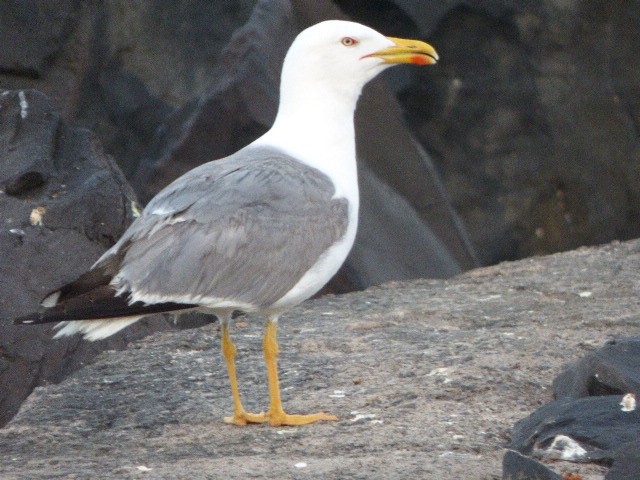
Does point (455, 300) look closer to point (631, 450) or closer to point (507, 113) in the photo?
point (631, 450)

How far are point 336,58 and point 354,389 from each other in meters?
1.36

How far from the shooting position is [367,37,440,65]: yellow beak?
5.39 m

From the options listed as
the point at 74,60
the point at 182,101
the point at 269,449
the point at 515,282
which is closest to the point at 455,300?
the point at 515,282

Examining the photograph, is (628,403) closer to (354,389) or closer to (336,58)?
(354,389)

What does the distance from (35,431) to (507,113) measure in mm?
6597

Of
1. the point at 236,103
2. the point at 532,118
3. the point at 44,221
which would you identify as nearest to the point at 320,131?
the point at 44,221

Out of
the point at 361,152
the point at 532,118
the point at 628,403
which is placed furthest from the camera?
the point at 532,118

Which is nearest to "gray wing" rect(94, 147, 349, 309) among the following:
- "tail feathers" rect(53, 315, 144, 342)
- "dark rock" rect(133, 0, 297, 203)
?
"tail feathers" rect(53, 315, 144, 342)

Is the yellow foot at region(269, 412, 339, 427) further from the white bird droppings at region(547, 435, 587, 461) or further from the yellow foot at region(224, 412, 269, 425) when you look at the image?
the white bird droppings at region(547, 435, 587, 461)

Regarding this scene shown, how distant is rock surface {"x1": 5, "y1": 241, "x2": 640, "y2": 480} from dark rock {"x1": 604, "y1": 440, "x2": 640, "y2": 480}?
0.34 m

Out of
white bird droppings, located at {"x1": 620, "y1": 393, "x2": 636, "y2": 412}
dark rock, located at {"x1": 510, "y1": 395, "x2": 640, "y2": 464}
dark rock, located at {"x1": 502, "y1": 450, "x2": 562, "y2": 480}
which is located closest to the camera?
dark rock, located at {"x1": 502, "y1": 450, "x2": 562, "y2": 480}

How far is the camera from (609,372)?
4477 mm

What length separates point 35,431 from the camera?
4.98 metres

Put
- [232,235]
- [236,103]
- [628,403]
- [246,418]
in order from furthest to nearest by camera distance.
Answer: [236,103] < [246,418] < [232,235] < [628,403]
